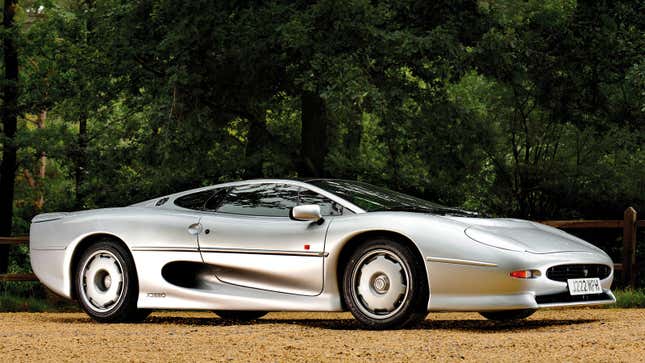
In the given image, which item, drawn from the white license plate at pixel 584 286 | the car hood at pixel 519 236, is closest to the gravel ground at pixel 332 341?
the white license plate at pixel 584 286

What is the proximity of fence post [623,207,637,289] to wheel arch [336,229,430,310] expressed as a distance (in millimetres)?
6800

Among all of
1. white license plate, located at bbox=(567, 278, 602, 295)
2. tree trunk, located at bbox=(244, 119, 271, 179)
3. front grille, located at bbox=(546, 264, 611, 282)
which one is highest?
tree trunk, located at bbox=(244, 119, 271, 179)

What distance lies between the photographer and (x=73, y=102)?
67.8 feet

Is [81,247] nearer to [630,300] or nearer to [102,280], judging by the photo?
[102,280]

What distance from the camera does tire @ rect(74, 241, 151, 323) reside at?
33.7ft

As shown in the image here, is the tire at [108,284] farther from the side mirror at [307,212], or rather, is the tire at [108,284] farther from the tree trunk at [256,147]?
the tree trunk at [256,147]

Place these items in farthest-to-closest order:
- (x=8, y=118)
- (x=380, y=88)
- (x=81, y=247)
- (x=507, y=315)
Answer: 1. (x=8, y=118)
2. (x=380, y=88)
3. (x=81, y=247)
4. (x=507, y=315)

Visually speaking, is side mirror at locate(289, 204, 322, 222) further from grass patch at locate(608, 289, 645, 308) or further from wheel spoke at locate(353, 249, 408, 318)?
grass patch at locate(608, 289, 645, 308)

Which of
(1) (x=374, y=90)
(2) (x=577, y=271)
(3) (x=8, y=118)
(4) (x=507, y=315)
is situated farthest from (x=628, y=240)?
(3) (x=8, y=118)

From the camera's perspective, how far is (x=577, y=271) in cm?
891

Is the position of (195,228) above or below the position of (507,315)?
above

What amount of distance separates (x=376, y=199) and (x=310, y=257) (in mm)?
956

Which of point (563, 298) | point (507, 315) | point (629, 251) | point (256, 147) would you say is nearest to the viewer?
point (563, 298)

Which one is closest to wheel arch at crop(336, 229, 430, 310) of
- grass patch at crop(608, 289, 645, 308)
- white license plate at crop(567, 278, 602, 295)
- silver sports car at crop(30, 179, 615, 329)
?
silver sports car at crop(30, 179, 615, 329)
